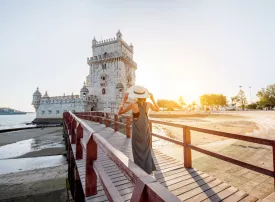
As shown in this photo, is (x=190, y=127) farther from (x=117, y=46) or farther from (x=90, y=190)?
(x=117, y=46)

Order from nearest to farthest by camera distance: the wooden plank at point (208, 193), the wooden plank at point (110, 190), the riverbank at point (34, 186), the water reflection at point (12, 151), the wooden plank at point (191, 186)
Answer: the wooden plank at point (110, 190) → the wooden plank at point (208, 193) → the wooden plank at point (191, 186) → the riverbank at point (34, 186) → the water reflection at point (12, 151)

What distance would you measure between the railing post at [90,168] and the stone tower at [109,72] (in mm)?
33065

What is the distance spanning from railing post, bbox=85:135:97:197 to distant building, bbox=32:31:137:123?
3307 cm

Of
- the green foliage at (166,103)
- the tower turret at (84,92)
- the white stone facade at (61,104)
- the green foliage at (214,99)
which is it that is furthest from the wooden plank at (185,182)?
the green foliage at (166,103)

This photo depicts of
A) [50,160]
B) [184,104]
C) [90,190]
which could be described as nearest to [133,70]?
[50,160]

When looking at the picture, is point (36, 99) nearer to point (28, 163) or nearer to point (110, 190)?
point (28, 163)

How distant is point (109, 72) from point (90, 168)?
36.4 metres

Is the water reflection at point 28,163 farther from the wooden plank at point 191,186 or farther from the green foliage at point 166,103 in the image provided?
the green foliage at point 166,103

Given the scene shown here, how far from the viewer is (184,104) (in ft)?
334

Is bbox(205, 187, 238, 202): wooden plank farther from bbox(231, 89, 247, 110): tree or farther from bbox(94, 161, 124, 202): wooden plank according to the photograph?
bbox(231, 89, 247, 110): tree

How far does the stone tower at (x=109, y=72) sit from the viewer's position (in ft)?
120

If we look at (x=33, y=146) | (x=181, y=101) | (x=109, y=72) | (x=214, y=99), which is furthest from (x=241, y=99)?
(x=33, y=146)

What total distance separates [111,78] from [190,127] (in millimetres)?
34711

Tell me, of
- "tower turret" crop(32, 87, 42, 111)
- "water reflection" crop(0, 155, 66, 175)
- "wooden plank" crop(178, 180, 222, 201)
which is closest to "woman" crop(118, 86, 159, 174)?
"wooden plank" crop(178, 180, 222, 201)
